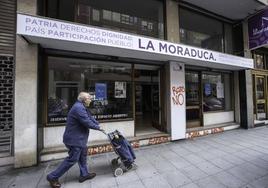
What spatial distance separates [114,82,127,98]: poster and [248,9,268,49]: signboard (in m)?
5.92

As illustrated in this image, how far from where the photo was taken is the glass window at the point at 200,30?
24.8 ft

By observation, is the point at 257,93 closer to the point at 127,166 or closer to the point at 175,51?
the point at 175,51

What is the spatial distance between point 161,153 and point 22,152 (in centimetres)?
353

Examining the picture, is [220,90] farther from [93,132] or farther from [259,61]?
[93,132]

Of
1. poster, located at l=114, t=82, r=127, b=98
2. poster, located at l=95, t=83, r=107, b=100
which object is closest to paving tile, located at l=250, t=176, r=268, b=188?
poster, located at l=114, t=82, r=127, b=98

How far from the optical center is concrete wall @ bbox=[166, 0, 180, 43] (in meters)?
6.51

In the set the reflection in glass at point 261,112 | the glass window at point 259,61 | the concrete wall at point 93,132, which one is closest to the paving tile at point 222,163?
the concrete wall at point 93,132

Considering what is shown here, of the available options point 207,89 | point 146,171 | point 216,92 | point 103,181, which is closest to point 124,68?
point 146,171

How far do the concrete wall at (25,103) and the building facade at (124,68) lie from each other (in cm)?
2

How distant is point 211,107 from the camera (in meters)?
8.12

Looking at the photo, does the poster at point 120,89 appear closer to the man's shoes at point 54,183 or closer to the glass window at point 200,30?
the man's shoes at point 54,183

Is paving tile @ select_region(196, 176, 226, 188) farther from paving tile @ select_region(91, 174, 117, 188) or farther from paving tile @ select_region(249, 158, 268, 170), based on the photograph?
paving tile @ select_region(91, 174, 117, 188)

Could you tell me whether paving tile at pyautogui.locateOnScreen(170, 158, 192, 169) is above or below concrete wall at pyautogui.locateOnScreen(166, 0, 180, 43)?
below

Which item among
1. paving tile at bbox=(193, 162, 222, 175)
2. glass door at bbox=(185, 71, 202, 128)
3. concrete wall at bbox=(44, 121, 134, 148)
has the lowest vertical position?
paving tile at bbox=(193, 162, 222, 175)
